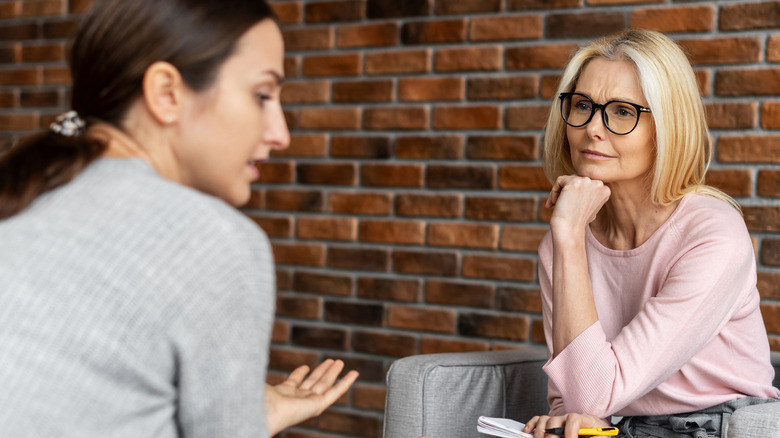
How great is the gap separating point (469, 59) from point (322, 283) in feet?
3.02

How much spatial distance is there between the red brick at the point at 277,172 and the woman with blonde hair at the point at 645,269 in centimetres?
120

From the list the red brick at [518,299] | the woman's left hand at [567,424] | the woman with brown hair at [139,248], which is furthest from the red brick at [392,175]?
the woman with brown hair at [139,248]

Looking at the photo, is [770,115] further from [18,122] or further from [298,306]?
[18,122]

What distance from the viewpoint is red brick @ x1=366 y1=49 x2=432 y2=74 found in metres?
2.58

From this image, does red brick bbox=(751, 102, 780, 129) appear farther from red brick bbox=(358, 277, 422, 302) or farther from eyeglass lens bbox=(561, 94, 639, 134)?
red brick bbox=(358, 277, 422, 302)

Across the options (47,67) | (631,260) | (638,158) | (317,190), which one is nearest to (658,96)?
(638,158)

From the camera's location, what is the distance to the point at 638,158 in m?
1.74

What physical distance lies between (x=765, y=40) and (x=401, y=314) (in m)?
1.36

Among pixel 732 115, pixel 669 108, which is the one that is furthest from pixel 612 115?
pixel 732 115

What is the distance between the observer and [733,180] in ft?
7.10

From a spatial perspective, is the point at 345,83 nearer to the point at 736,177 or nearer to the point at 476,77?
the point at 476,77

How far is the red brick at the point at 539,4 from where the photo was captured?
236 centimetres

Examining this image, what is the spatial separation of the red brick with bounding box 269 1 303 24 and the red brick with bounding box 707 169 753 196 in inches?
58.0

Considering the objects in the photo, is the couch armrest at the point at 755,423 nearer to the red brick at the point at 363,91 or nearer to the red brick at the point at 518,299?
the red brick at the point at 518,299
